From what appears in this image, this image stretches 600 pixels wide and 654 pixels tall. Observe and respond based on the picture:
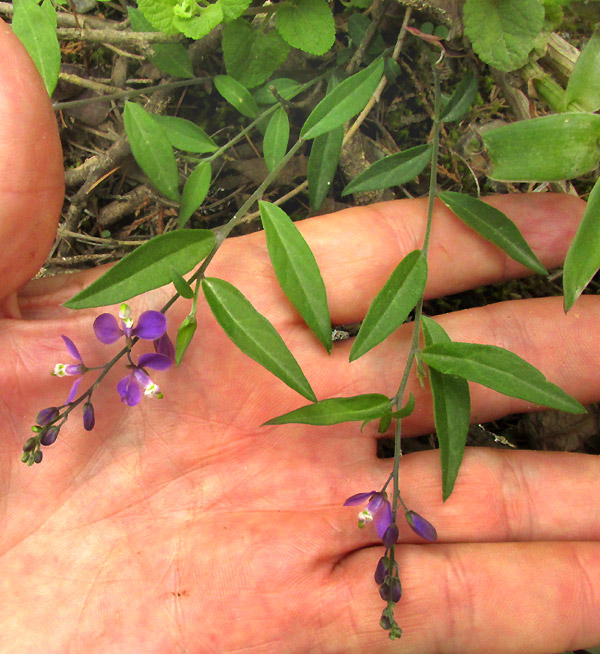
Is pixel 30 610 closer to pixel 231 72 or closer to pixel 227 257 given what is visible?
pixel 227 257

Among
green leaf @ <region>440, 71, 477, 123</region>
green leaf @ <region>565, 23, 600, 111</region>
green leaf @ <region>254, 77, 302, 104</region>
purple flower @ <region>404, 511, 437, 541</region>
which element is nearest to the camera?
green leaf @ <region>565, 23, 600, 111</region>

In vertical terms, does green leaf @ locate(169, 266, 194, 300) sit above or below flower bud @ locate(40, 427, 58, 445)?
above

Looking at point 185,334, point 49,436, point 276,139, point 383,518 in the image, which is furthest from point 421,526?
point 276,139

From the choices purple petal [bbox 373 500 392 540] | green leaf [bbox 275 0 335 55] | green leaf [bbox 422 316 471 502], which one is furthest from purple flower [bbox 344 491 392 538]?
green leaf [bbox 275 0 335 55]

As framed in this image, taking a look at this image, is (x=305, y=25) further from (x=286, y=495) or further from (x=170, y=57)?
(x=286, y=495)

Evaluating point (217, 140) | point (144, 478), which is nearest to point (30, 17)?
point (217, 140)

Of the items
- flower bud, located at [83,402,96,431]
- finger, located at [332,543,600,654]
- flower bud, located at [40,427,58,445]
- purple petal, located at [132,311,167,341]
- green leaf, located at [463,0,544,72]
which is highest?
green leaf, located at [463,0,544,72]

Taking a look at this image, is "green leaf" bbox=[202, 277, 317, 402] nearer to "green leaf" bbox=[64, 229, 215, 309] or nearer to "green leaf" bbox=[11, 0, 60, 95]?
"green leaf" bbox=[64, 229, 215, 309]
